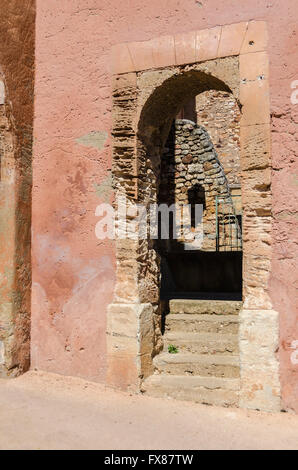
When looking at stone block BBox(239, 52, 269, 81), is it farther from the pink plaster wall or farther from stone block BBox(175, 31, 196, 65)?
stone block BBox(175, 31, 196, 65)

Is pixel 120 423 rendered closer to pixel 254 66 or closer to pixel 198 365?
pixel 198 365

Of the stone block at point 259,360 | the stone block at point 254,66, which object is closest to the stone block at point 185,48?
the stone block at point 254,66

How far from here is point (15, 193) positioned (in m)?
4.46

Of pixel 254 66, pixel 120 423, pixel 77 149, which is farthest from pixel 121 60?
pixel 120 423

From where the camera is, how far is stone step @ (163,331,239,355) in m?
4.31

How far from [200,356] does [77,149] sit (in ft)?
7.87

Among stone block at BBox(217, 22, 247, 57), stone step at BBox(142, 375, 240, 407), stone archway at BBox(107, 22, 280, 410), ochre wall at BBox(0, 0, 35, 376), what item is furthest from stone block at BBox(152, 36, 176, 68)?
stone step at BBox(142, 375, 240, 407)

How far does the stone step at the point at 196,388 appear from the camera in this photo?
3783 mm

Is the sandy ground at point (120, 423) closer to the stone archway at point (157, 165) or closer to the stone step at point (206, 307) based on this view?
the stone archway at point (157, 165)

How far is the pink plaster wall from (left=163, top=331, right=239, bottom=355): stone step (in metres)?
0.77

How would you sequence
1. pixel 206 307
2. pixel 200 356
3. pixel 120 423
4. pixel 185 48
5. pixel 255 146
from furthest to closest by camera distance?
pixel 206 307 < pixel 200 356 < pixel 185 48 < pixel 255 146 < pixel 120 423

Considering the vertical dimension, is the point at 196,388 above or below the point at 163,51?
below

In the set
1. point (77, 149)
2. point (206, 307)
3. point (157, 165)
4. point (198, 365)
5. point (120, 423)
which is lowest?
point (120, 423)

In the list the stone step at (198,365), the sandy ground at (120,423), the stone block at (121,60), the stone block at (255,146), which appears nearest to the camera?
the sandy ground at (120,423)
